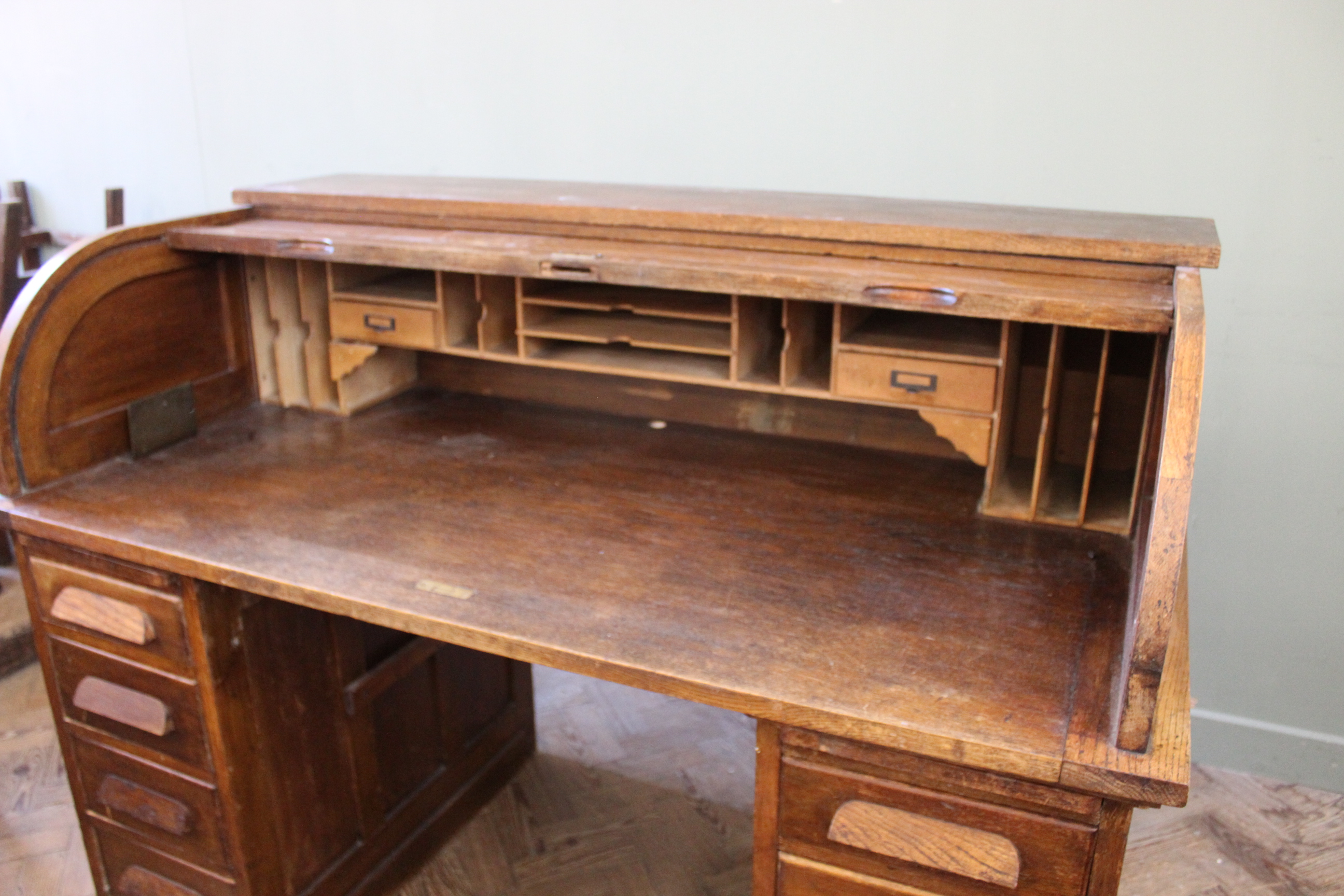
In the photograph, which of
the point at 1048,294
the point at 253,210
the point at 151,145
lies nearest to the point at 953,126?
the point at 1048,294

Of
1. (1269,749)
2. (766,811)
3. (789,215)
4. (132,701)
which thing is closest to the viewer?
(766,811)

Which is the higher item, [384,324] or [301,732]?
[384,324]

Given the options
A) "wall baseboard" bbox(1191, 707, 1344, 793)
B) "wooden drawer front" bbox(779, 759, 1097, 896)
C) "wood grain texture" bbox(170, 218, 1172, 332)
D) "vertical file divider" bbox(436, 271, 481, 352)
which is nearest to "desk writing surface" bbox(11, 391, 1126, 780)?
"wooden drawer front" bbox(779, 759, 1097, 896)

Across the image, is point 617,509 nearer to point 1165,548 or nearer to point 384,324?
point 384,324

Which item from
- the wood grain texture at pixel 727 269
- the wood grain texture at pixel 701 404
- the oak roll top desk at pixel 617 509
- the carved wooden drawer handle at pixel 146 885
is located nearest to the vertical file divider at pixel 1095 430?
the oak roll top desk at pixel 617 509

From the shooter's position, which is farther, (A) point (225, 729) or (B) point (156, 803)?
(B) point (156, 803)

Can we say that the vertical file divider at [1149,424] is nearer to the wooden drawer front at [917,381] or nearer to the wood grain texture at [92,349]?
the wooden drawer front at [917,381]

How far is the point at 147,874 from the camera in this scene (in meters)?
2.14

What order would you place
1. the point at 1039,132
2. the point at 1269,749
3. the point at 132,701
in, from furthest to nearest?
the point at 1269,749 → the point at 1039,132 → the point at 132,701

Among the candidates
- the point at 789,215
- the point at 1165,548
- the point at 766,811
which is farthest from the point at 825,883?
the point at 789,215

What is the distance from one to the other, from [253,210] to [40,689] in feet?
5.78

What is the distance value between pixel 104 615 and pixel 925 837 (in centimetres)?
145

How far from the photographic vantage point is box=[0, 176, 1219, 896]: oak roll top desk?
1381 mm

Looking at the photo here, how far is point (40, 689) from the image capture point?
123 inches
